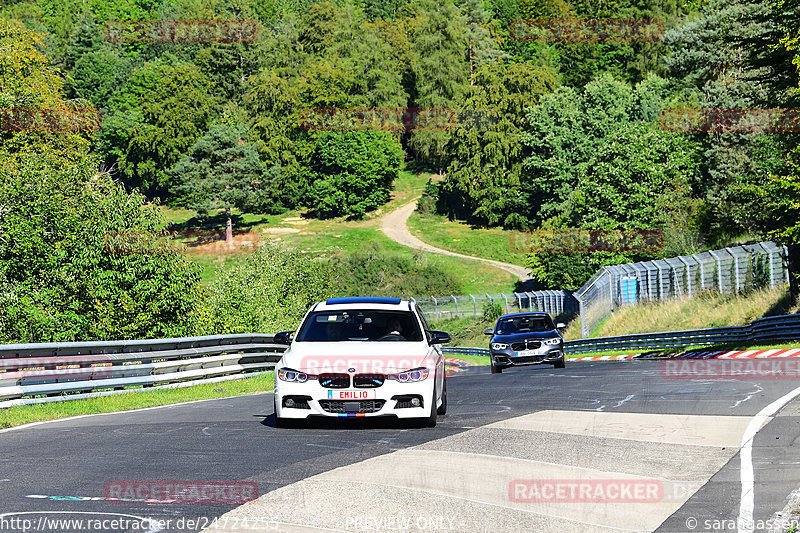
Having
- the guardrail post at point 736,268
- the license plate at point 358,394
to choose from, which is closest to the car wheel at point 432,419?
the license plate at point 358,394

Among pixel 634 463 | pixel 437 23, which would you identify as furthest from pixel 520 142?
pixel 634 463

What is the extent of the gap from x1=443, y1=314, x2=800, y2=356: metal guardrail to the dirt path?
38162 mm

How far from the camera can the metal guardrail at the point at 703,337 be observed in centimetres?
2981

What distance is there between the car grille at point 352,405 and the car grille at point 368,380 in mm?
176

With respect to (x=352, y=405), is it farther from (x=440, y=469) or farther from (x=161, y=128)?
(x=161, y=128)

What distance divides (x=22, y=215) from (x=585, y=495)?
27642mm

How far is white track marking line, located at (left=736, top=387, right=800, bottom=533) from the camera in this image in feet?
22.6

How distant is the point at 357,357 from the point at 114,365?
31.4 ft

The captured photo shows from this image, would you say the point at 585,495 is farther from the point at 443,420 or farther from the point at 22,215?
the point at 22,215

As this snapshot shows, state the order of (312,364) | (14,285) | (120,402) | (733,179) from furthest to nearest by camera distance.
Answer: (733,179), (14,285), (120,402), (312,364)

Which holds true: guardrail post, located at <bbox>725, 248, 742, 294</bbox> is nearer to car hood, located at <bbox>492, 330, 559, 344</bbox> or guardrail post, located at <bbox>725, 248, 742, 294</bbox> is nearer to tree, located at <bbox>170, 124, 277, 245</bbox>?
car hood, located at <bbox>492, 330, 559, 344</bbox>

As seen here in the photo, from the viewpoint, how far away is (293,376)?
37.8ft

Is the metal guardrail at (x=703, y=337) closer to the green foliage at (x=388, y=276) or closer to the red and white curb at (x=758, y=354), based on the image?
the red and white curb at (x=758, y=354)

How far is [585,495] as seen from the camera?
7.87 metres
